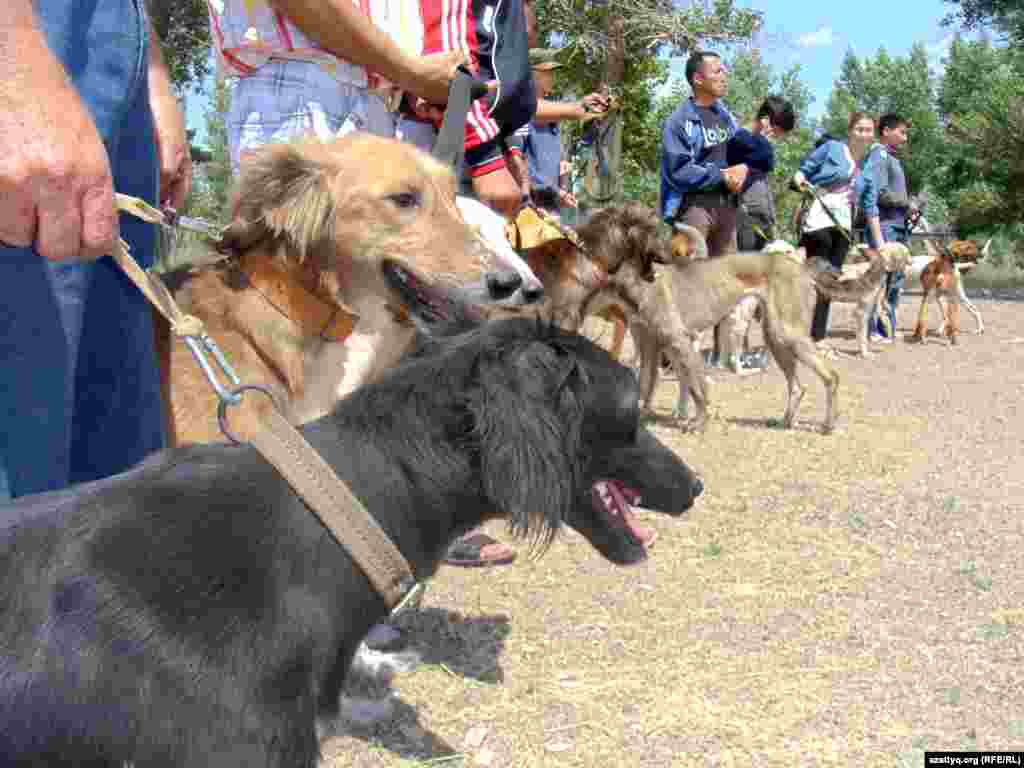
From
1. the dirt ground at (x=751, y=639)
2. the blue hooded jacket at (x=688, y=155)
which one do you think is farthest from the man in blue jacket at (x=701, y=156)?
the dirt ground at (x=751, y=639)

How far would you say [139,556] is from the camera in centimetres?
155

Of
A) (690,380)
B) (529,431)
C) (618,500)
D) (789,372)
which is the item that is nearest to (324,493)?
(529,431)

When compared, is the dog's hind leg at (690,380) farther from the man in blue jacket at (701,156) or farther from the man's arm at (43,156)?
the man's arm at (43,156)

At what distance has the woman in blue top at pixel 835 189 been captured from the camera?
37.8 feet

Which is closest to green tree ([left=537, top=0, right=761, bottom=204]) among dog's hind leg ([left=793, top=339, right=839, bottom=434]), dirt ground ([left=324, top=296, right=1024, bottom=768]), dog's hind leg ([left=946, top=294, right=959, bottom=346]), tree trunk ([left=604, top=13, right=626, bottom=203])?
tree trunk ([left=604, top=13, right=626, bottom=203])

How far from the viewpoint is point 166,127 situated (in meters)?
2.37

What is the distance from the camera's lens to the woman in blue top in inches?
453

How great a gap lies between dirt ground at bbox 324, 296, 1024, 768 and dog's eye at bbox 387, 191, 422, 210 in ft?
5.15

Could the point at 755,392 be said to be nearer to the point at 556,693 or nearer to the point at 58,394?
the point at 556,693

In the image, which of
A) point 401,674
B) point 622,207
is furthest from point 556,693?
point 622,207

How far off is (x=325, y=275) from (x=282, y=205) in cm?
24

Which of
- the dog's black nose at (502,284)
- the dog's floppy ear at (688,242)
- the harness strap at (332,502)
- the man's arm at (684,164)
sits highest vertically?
the harness strap at (332,502)

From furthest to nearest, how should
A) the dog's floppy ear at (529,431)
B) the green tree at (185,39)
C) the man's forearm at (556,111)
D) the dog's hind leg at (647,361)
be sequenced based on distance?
the green tree at (185,39), the dog's hind leg at (647,361), the man's forearm at (556,111), the dog's floppy ear at (529,431)

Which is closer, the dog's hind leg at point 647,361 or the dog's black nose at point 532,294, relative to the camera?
the dog's black nose at point 532,294
